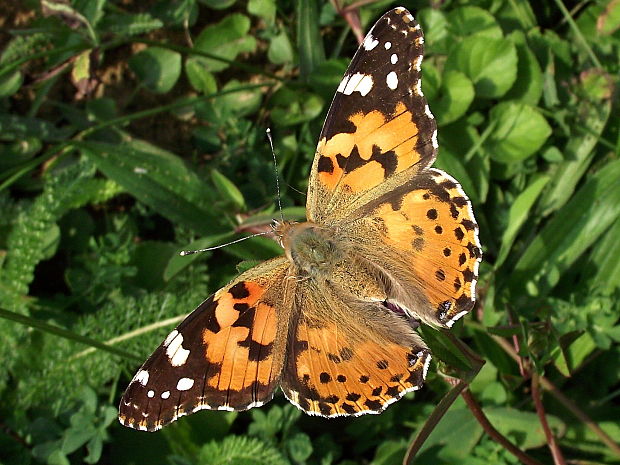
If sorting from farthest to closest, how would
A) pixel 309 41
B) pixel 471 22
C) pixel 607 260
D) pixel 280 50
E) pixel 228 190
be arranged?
1. pixel 280 50
2. pixel 309 41
3. pixel 471 22
4. pixel 228 190
5. pixel 607 260

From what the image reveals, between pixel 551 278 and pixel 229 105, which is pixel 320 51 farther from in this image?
pixel 551 278

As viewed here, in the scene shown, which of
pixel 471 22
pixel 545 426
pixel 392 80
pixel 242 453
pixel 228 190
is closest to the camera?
pixel 392 80

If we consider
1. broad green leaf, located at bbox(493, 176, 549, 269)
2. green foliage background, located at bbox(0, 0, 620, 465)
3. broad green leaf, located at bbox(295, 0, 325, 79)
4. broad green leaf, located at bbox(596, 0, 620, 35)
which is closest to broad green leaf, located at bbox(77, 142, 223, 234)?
green foliage background, located at bbox(0, 0, 620, 465)

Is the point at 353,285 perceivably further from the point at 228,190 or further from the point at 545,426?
→ the point at 228,190

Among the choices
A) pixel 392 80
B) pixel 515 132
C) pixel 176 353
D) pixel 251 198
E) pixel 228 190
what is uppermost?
pixel 392 80

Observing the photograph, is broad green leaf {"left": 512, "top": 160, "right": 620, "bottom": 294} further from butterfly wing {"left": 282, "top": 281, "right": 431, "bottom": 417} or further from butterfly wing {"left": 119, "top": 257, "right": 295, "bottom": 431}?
butterfly wing {"left": 119, "top": 257, "right": 295, "bottom": 431}

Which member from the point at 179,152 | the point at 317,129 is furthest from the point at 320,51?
the point at 179,152

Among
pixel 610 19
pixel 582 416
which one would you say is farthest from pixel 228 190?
pixel 610 19
